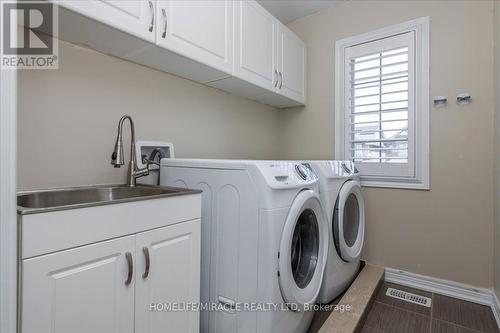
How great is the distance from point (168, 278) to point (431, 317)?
173cm

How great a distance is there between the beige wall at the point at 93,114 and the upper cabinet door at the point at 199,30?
0.41 m

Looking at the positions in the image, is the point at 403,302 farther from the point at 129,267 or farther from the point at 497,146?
the point at 129,267

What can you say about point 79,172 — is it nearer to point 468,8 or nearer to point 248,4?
point 248,4

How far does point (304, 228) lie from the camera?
163 cm

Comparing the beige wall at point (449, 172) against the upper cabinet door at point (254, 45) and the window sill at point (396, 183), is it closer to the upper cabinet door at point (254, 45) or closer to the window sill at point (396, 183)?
the window sill at point (396, 183)

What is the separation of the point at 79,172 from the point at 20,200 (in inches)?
12.9

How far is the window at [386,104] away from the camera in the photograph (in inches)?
84.0

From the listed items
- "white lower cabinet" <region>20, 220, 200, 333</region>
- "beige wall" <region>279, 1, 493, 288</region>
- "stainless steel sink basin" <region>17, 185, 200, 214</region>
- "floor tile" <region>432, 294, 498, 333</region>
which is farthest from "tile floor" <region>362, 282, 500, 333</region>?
"stainless steel sink basin" <region>17, 185, 200, 214</region>

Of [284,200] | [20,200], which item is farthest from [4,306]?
[284,200]

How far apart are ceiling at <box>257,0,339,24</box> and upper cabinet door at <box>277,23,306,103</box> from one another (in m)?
0.31

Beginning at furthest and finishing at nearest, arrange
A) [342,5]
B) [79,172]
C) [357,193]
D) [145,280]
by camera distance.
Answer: [342,5]
[357,193]
[79,172]
[145,280]

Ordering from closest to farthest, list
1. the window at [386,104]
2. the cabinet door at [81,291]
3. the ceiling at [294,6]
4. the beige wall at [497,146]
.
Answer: the cabinet door at [81,291] → the beige wall at [497,146] → the window at [386,104] → the ceiling at [294,6]

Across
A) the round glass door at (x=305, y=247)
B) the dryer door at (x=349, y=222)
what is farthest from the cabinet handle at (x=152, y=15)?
the dryer door at (x=349, y=222)

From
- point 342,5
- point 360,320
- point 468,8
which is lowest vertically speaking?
point 360,320
